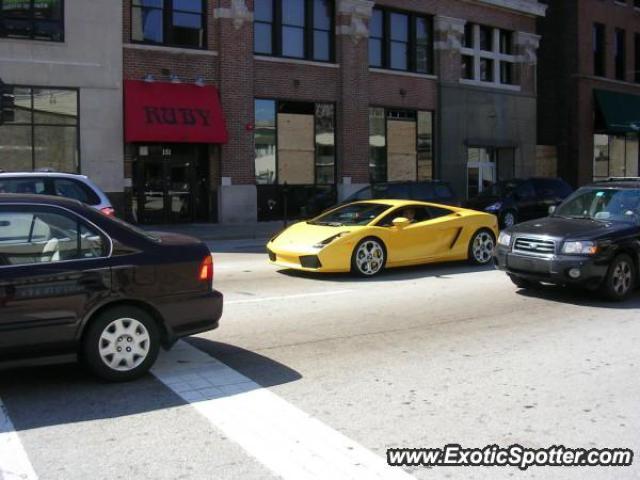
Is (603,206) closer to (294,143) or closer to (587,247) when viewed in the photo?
(587,247)

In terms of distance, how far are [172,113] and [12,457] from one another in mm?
18468

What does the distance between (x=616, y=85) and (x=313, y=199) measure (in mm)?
20270

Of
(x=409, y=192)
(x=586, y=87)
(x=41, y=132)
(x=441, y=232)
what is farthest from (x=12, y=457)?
(x=586, y=87)

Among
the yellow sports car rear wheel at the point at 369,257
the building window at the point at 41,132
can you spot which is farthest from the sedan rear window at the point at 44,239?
the building window at the point at 41,132

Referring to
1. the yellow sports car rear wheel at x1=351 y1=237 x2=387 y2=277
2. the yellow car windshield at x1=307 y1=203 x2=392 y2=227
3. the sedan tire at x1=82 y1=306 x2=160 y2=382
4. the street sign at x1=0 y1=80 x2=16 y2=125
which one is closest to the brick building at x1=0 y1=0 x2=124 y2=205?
the street sign at x1=0 y1=80 x2=16 y2=125

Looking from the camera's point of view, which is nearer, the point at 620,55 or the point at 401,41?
the point at 401,41

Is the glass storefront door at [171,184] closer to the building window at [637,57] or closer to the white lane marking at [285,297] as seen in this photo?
the white lane marking at [285,297]

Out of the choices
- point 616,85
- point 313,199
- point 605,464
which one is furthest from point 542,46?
point 605,464

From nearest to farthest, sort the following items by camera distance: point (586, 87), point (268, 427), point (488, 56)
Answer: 1. point (268, 427)
2. point (488, 56)
3. point (586, 87)

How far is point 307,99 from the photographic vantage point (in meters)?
25.3

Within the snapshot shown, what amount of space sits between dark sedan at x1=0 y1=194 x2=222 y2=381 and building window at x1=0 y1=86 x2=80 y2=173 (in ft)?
52.5

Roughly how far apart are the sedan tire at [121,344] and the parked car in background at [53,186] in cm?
453

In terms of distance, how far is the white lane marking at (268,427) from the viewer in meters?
4.12

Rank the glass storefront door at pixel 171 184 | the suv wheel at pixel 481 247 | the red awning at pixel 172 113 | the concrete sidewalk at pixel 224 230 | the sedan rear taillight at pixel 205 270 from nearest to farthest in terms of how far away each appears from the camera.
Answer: the sedan rear taillight at pixel 205 270
the suv wheel at pixel 481 247
the concrete sidewalk at pixel 224 230
the red awning at pixel 172 113
the glass storefront door at pixel 171 184
